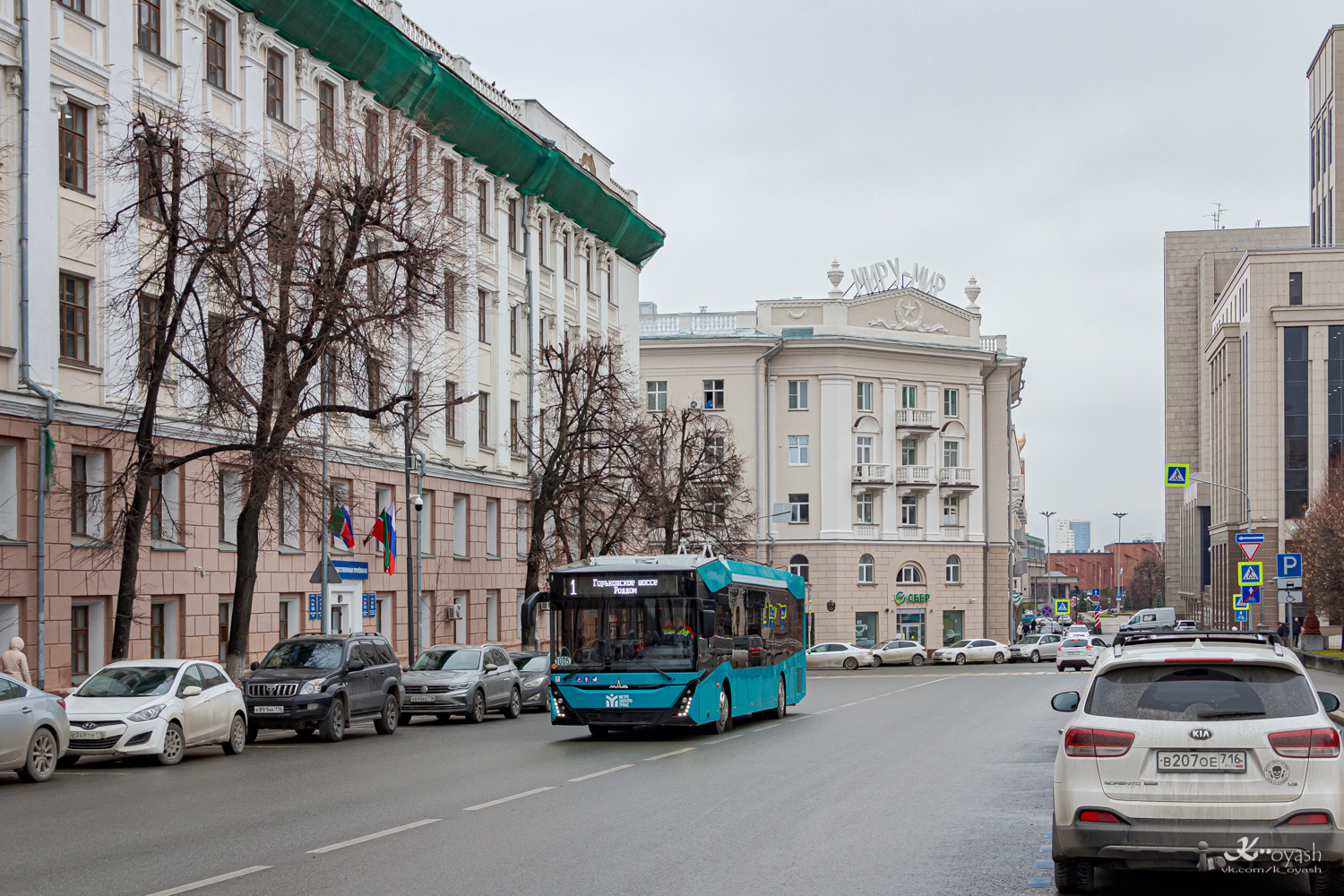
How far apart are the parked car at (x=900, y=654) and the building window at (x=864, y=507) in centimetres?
997

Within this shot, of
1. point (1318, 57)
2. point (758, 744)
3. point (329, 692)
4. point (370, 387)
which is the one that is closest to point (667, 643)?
point (758, 744)

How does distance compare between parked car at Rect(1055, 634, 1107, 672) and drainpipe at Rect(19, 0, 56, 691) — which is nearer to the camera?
drainpipe at Rect(19, 0, 56, 691)

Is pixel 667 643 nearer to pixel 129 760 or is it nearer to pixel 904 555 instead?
pixel 129 760

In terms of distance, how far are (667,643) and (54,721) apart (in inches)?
364

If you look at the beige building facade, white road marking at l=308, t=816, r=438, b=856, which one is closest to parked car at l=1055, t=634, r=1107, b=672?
the beige building facade

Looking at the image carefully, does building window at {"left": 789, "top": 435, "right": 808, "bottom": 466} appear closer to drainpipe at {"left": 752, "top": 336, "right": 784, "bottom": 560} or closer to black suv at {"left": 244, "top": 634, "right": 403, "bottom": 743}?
drainpipe at {"left": 752, "top": 336, "right": 784, "bottom": 560}

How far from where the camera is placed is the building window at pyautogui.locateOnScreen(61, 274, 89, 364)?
28422 millimetres

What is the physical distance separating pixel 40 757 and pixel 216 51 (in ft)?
67.9

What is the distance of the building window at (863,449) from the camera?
8175cm

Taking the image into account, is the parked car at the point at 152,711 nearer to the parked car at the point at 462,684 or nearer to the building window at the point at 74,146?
the parked car at the point at 462,684

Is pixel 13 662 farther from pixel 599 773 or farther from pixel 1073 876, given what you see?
pixel 1073 876

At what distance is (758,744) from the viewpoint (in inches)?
882

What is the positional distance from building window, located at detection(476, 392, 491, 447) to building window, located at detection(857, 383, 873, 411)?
1465 inches

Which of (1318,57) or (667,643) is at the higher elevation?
(1318,57)
